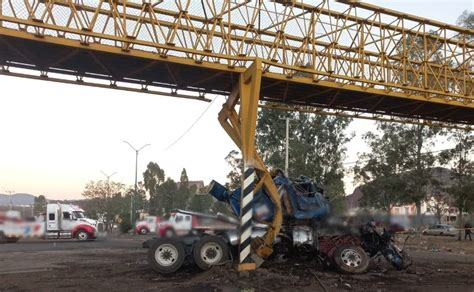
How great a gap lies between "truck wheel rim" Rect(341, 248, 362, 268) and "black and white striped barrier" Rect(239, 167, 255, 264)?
254cm

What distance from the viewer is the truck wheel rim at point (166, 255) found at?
13.1m

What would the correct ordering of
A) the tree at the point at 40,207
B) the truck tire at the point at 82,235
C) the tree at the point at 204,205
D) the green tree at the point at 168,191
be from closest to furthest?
the tree at the point at 204,205 < the truck tire at the point at 82,235 < the tree at the point at 40,207 < the green tree at the point at 168,191

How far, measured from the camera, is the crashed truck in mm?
13219

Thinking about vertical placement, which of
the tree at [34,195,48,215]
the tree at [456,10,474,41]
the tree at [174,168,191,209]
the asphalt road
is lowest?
the asphalt road

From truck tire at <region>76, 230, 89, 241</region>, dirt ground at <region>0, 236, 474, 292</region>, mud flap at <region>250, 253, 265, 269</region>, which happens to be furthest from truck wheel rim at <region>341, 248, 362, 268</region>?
truck tire at <region>76, 230, 89, 241</region>

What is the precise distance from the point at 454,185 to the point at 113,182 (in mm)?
47654

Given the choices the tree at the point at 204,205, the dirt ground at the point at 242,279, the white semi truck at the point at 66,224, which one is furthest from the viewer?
the white semi truck at the point at 66,224

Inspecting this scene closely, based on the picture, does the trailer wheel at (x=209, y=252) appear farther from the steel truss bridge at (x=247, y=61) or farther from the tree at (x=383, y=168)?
the tree at (x=383, y=168)

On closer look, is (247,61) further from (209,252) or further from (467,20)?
(467,20)

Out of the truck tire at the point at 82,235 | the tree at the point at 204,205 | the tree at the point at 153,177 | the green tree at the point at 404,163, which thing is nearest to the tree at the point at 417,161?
the green tree at the point at 404,163

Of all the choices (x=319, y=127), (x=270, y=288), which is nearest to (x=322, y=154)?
(x=319, y=127)

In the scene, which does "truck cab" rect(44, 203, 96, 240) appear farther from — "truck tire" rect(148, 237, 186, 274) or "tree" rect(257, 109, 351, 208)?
"truck tire" rect(148, 237, 186, 274)

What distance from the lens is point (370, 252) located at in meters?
14.2

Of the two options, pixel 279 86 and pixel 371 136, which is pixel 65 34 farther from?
pixel 371 136
